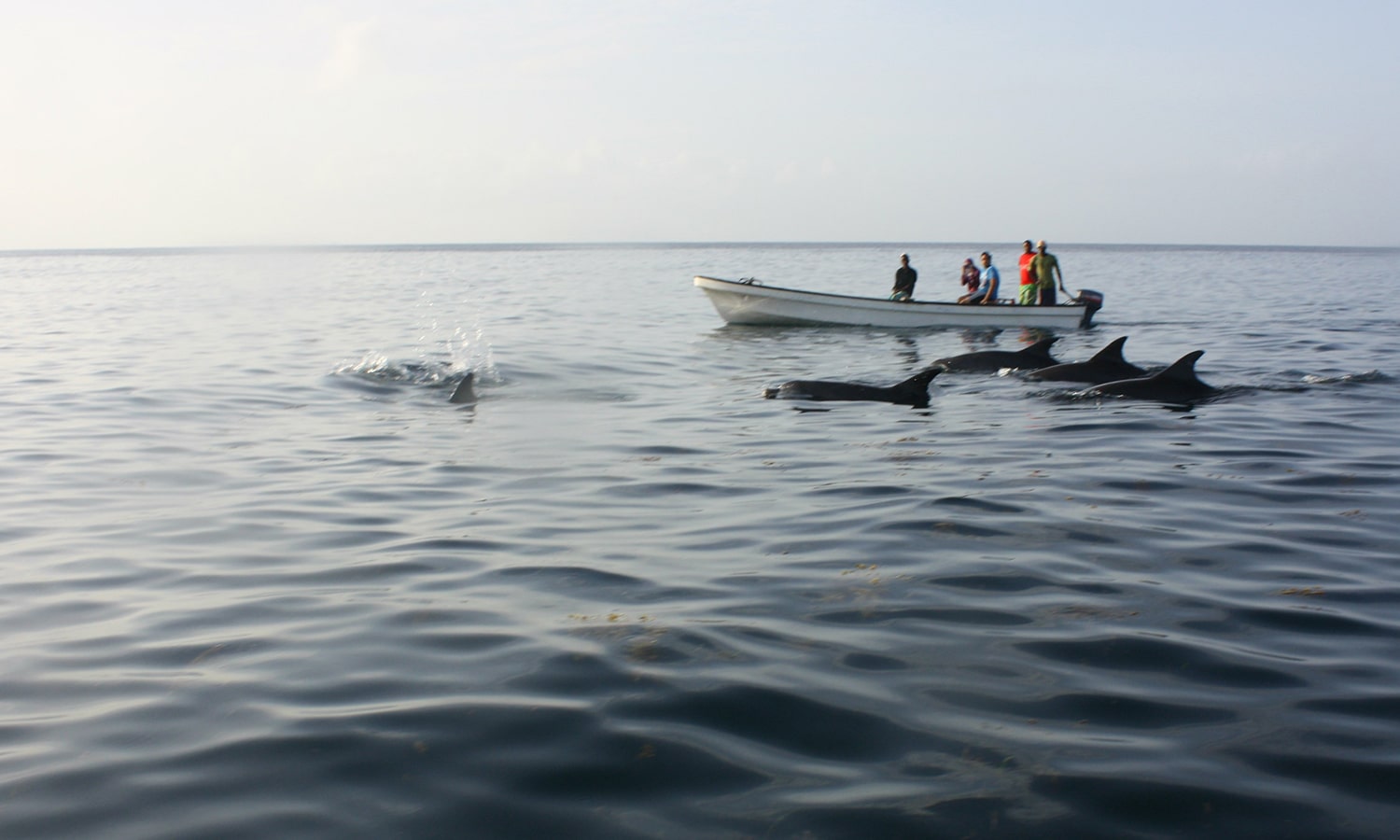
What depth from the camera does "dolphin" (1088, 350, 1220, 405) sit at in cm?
1591

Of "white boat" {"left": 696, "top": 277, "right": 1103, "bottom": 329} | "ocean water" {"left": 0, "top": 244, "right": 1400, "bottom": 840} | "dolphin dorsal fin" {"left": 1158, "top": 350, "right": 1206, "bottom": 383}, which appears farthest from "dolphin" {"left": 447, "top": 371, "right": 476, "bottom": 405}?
"white boat" {"left": 696, "top": 277, "right": 1103, "bottom": 329}

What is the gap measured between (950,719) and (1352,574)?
3936 millimetres

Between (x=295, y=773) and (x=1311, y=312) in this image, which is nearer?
(x=295, y=773)

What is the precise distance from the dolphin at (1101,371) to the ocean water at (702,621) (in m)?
2.33

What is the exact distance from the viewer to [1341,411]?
47.9 ft

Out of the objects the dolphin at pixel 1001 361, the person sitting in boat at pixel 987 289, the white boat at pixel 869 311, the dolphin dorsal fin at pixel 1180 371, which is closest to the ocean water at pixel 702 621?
the dolphin dorsal fin at pixel 1180 371

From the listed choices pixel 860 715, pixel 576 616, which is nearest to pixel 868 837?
pixel 860 715

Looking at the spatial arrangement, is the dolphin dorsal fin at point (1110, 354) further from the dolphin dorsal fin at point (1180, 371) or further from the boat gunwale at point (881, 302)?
the boat gunwale at point (881, 302)

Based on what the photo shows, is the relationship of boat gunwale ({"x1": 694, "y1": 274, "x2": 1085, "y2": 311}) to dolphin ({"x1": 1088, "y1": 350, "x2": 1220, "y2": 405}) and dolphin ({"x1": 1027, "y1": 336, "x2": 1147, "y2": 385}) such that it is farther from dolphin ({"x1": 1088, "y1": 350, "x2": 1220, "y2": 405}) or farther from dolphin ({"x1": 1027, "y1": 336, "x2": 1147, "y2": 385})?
dolphin ({"x1": 1088, "y1": 350, "x2": 1220, "y2": 405})

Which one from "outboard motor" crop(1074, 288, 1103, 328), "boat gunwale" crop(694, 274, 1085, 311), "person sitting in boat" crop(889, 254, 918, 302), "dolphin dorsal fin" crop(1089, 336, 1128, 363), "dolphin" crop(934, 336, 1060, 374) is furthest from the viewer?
"person sitting in boat" crop(889, 254, 918, 302)

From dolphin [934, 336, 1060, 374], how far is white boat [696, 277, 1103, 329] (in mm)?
9987

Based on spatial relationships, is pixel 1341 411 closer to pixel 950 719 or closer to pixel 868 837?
pixel 950 719

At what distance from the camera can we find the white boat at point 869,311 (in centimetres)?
3066

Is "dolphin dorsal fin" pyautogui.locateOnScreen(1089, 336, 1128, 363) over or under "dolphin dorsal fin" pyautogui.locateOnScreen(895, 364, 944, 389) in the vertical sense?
over
